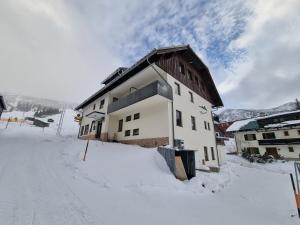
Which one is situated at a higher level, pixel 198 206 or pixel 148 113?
pixel 148 113

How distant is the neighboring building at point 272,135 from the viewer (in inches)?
1125

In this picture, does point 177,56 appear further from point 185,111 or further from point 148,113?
point 148,113

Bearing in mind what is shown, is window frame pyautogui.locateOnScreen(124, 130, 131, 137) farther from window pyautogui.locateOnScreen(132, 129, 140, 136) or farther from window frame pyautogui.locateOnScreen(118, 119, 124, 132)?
window frame pyautogui.locateOnScreen(118, 119, 124, 132)

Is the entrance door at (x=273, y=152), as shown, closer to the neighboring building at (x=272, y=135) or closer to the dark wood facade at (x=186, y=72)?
the neighboring building at (x=272, y=135)

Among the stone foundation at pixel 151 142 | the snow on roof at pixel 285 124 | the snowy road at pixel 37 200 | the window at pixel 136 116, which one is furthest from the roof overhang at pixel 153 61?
the snow on roof at pixel 285 124

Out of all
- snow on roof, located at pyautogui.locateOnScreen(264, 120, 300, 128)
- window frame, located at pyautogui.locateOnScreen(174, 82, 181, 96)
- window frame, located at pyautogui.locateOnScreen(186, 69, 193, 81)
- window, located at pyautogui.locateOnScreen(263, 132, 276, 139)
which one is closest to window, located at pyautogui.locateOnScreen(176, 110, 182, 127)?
window frame, located at pyautogui.locateOnScreen(174, 82, 181, 96)

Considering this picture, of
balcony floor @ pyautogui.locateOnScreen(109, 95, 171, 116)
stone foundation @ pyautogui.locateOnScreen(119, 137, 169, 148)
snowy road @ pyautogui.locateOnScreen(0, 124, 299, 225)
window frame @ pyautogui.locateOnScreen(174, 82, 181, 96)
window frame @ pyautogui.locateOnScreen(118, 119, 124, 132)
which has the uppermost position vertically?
window frame @ pyautogui.locateOnScreen(174, 82, 181, 96)

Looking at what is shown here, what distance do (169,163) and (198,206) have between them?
3.61m

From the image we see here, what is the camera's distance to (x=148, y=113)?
1597cm

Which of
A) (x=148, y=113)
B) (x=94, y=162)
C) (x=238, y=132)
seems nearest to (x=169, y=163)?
(x=94, y=162)

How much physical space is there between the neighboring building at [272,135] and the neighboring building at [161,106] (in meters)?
18.5

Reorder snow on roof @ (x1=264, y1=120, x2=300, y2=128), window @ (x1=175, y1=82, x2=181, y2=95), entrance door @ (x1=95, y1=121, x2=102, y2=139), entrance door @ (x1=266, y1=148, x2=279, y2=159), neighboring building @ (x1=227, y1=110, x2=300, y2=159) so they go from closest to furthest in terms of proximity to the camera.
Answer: window @ (x1=175, y1=82, x2=181, y2=95), entrance door @ (x1=95, y1=121, x2=102, y2=139), neighboring building @ (x1=227, y1=110, x2=300, y2=159), snow on roof @ (x1=264, y1=120, x2=300, y2=128), entrance door @ (x1=266, y1=148, x2=279, y2=159)

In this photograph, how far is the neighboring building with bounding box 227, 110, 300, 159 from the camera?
28.6 metres

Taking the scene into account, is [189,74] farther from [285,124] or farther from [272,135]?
[272,135]
